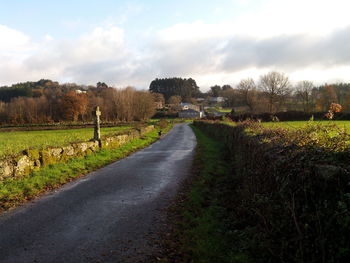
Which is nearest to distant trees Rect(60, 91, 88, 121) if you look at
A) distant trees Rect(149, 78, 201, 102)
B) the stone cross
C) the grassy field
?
the grassy field

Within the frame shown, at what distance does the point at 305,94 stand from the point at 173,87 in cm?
9443

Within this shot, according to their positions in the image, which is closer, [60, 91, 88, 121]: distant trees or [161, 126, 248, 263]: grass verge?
[161, 126, 248, 263]: grass verge

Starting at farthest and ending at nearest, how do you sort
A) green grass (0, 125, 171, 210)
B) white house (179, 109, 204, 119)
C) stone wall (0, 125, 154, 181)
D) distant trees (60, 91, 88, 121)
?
white house (179, 109, 204, 119) → distant trees (60, 91, 88, 121) → stone wall (0, 125, 154, 181) → green grass (0, 125, 171, 210)

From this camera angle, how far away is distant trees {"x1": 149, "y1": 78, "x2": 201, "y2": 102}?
153625 mm

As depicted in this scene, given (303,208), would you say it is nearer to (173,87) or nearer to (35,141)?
(35,141)

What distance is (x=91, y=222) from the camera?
5828mm

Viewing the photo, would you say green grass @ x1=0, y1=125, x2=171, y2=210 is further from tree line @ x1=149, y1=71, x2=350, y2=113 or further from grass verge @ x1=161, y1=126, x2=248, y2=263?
tree line @ x1=149, y1=71, x2=350, y2=113

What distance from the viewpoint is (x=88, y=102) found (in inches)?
3290

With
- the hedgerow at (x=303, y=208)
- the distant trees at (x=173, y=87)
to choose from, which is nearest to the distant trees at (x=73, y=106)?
the distant trees at (x=173, y=87)

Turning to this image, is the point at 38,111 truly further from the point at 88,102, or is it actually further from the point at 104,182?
the point at 104,182

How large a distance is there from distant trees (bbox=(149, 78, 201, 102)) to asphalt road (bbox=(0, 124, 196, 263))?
144185 mm

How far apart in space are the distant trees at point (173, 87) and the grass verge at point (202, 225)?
473 ft

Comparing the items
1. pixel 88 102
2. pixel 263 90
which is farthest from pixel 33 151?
pixel 88 102

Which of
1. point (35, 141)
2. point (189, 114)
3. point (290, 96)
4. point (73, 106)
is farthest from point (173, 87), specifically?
point (35, 141)
